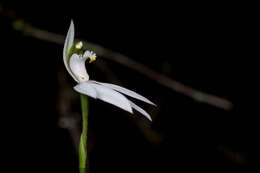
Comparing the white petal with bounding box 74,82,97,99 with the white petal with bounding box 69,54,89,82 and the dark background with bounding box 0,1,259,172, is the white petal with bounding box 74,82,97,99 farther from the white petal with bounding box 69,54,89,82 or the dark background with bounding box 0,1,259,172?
the dark background with bounding box 0,1,259,172

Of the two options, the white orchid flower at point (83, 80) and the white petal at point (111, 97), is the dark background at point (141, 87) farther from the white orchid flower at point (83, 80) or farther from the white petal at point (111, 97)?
the white petal at point (111, 97)

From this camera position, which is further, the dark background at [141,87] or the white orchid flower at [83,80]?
the dark background at [141,87]

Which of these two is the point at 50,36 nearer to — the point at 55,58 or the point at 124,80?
the point at 55,58

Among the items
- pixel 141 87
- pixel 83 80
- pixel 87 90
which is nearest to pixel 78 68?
pixel 83 80

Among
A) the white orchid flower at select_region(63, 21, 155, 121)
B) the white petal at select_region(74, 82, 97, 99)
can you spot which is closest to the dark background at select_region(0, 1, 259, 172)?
the white orchid flower at select_region(63, 21, 155, 121)

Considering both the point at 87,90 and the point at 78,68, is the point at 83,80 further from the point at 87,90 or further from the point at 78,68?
the point at 87,90

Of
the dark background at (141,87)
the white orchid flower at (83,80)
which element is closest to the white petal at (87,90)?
the white orchid flower at (83,80)

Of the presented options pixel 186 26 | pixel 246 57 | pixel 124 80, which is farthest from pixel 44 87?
pixel 246 57

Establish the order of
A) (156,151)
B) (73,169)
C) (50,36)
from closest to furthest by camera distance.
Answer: (50,36)
(73,169)
(156,151)
